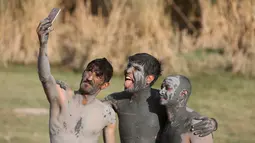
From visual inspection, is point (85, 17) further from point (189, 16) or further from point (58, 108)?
point (58, 108)

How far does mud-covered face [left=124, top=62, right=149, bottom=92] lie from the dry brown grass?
7.44 meters

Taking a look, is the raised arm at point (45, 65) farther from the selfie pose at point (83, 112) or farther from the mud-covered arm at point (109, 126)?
the mud-covered arm at point (109, 126)

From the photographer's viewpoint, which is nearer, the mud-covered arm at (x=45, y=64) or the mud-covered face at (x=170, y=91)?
the mud-covered arm at (x=45, y=64)

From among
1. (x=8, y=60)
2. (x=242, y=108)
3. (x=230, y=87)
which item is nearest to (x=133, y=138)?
(x=242, y=108)

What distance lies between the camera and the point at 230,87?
12289 mm

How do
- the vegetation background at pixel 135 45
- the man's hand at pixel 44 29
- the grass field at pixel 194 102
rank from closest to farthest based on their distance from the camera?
the man's hand at pixel 44 29 < the grass field at pixel 194 102 < the vegetation background at pixel 135 45

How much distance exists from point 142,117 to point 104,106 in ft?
1.11

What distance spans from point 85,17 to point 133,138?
28.1ft

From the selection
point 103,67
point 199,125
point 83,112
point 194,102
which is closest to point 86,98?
point 83,112

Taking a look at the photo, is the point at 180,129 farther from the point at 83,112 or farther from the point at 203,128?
the point at 83,112

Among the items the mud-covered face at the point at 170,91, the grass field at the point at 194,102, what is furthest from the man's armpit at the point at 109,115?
the grass field at the point at 194,102

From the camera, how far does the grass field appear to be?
944 centimetres

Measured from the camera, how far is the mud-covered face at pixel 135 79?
210 inches

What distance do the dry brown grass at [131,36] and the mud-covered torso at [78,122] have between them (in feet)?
25.2
